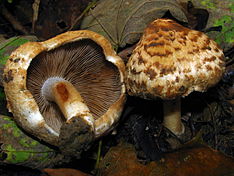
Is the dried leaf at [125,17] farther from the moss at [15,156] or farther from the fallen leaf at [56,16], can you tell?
the moss at [15,156]

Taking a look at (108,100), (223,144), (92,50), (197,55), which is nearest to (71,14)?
(92,50)

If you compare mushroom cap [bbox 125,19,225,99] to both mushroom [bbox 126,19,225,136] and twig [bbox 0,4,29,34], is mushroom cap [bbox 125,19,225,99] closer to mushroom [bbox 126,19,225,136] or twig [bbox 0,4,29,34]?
mushroom [bbox 126,19,225,136]

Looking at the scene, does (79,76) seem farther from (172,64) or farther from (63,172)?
(172,64)

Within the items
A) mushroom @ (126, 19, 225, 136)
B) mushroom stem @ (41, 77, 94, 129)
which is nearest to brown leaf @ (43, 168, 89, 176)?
mushroom stem @ (41, 77, 94, 129)

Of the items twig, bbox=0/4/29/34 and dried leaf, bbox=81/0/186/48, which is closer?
dried leaf, bbox=81/0/186/48

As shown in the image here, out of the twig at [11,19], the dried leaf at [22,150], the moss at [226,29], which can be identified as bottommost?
the moss at [226,29]

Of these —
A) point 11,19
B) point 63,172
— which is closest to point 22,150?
point 63,172

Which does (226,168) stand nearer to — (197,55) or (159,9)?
(197,55)

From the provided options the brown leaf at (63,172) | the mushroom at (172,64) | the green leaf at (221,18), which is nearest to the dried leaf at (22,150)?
the brown leaf at (63,172)
